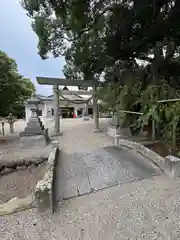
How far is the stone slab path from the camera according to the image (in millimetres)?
2986

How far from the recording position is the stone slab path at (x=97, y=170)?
2.99 metres

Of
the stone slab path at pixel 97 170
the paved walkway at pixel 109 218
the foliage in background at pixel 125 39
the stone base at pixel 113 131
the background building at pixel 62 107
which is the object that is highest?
the foliage in background at pixel 125 39

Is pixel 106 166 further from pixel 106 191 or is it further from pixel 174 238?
pixel 174 238

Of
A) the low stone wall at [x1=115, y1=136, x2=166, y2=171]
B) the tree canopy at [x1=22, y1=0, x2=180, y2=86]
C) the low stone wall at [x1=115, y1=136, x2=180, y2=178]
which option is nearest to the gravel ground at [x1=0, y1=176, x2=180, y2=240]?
the low stone wall at [x1=115, y1=136, x2=180, y2=178]

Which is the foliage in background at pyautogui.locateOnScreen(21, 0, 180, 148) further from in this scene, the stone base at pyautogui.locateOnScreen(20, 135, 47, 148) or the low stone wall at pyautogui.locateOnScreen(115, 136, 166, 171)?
the stone base at pyautogui.locateOnScreen(20, 135, 47, 148)

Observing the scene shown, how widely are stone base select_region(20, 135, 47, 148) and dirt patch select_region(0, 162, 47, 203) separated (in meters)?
1.94

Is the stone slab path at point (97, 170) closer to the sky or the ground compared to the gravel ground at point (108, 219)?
closer to the sky

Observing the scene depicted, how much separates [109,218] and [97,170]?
1435mm

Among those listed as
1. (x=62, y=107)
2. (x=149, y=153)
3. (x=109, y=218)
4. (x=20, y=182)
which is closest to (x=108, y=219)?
(x=109, y=218)

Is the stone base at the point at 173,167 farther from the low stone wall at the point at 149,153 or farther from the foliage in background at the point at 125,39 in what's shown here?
the foliage in background at the point at 125,39

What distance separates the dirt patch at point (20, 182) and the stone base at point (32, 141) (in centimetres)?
194

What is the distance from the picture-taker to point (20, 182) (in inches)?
150

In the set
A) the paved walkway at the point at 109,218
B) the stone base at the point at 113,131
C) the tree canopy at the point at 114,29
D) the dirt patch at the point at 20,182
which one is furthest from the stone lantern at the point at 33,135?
the paved walkway at the point at 109,218

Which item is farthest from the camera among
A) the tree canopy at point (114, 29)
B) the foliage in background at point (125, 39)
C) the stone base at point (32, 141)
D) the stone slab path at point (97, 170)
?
the stone base at point (32, 141)
